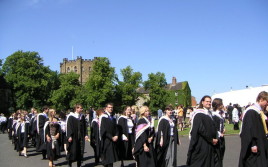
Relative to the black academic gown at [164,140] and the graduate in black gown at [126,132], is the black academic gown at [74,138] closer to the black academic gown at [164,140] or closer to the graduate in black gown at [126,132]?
the graduate in black gown at [126,132]

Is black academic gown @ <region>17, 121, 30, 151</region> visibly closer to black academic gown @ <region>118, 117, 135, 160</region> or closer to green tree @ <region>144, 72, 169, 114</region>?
black academic gown @ <region>118, 117, 135, 160</region>

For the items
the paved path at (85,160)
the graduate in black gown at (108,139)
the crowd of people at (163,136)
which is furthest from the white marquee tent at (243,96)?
the graduate in black gown at (108,139)

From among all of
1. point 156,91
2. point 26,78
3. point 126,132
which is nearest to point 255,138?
point 126,132

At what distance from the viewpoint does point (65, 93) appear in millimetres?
67438

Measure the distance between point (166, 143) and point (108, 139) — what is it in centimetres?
175

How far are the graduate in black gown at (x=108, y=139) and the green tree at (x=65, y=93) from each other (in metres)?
56.7

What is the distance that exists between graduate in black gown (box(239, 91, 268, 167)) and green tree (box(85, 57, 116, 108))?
176 feet

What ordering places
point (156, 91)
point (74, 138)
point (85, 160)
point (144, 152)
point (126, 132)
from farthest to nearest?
point (156, 91)
point (85, 160)
point (126, 132)
point (74, 138)
point (144, 152)

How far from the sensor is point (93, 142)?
12.8 m

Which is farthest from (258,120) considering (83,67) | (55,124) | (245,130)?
(83,67)

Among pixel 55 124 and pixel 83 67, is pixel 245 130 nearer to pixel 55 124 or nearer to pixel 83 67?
pixel 55 124

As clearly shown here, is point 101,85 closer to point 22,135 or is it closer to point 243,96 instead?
point 243,96

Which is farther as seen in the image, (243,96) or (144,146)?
(243,96)

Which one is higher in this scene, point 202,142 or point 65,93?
point 65,93
